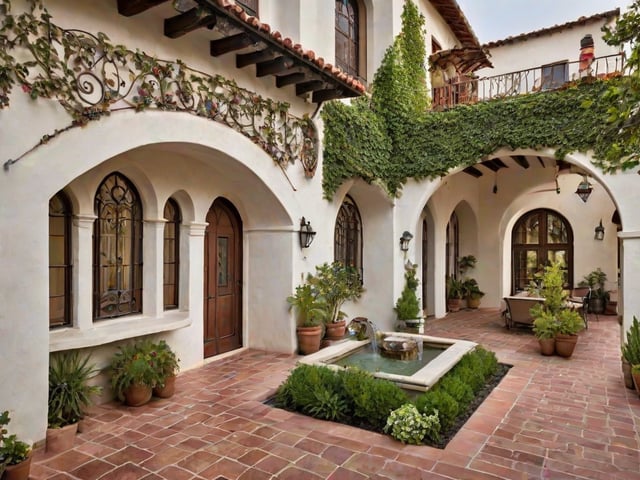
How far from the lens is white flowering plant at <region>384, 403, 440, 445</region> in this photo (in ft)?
14.3

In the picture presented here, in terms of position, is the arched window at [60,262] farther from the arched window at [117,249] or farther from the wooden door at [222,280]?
the wooden door at [222,280]

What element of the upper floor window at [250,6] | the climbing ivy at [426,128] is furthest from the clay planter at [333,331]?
the upper floor window at [250,6]

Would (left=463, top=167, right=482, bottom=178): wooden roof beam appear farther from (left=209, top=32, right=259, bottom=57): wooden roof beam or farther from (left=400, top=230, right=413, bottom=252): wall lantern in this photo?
(left=209, top=32, right=259, bottom=57): wooden roof beam

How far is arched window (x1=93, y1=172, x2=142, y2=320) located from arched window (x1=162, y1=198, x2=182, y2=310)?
52cm

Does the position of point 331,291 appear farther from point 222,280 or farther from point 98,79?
point 98,79

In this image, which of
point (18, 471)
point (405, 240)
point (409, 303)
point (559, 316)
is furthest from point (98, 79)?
point (559, 316)

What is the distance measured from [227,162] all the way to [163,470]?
412 centimetres

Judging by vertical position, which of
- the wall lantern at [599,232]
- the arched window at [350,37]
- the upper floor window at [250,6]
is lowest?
the wall lantern at [599,232]

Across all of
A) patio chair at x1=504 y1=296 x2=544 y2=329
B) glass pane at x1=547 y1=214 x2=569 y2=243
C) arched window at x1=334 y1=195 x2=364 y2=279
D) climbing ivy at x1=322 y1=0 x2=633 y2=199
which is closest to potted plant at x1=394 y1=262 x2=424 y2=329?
arched window at x1=334 y1=195 x2=364 y2=279

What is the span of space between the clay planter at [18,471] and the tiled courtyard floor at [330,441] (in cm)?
23

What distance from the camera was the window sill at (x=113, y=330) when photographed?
187 inches

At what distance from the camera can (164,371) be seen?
5398 millimetres

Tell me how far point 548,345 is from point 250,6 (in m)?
8.11

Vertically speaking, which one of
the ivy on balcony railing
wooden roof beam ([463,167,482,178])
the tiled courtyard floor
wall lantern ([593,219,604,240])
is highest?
wooden roof beam ([463,167,482,178])
